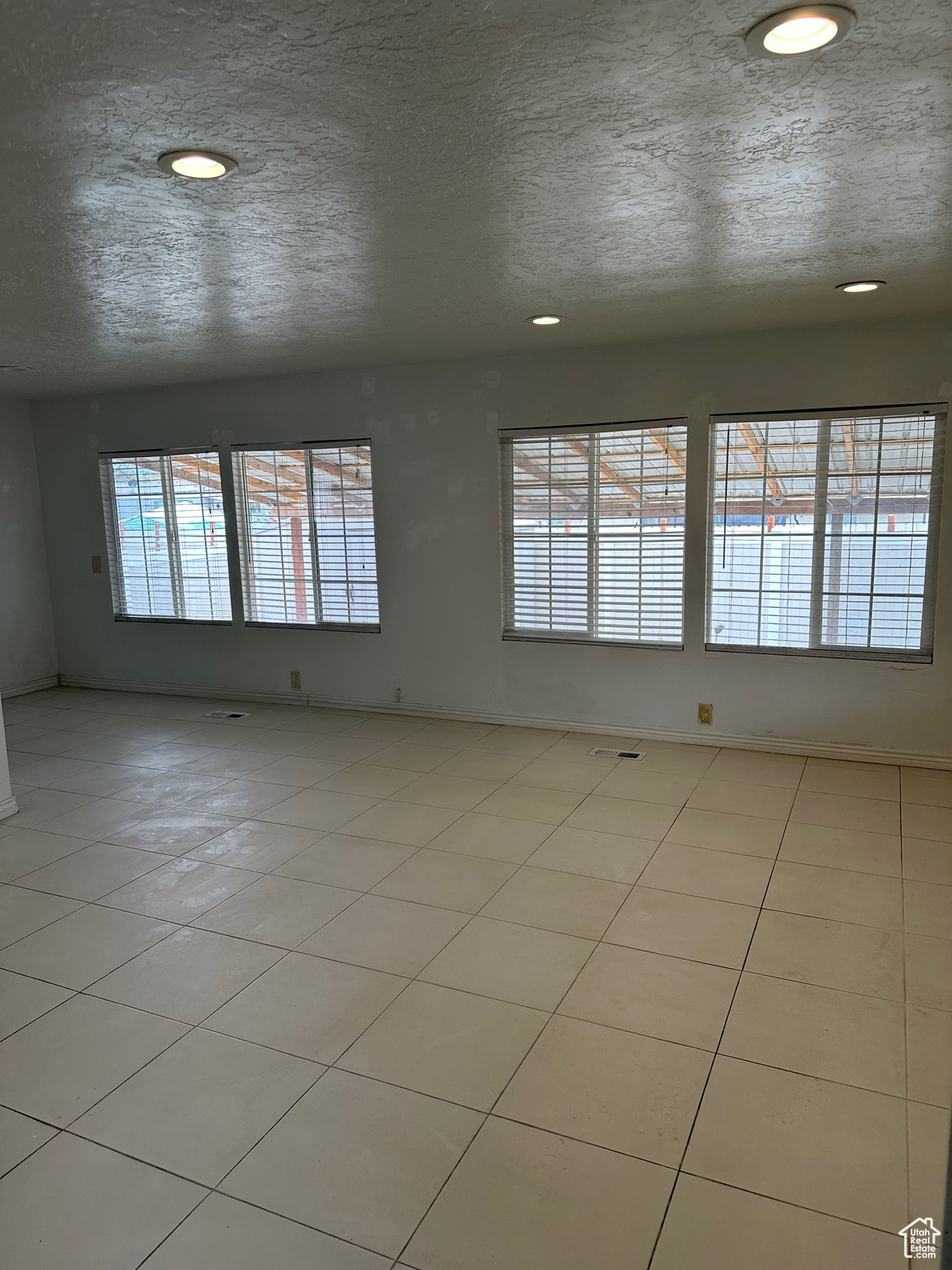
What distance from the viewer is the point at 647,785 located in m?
4.21

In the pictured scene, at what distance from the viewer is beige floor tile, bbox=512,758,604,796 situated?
13.9ft

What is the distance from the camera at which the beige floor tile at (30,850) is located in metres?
3.41

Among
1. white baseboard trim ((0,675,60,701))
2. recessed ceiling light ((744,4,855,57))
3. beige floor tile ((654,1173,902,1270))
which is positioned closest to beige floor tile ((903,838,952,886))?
beige floor tile ((654,1173,902,1270))

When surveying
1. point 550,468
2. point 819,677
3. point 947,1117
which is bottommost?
point 947,1117

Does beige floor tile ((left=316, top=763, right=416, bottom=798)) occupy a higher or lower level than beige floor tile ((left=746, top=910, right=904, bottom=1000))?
higher

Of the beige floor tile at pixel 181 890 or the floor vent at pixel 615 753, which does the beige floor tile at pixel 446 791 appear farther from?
the beige floor tile at pixel 181 890

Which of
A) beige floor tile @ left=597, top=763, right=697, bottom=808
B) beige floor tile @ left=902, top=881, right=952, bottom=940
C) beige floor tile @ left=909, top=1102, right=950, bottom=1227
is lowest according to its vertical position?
beige floor tile @ left=909, top=1102, right=950, bottom=1227

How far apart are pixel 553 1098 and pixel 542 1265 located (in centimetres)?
A: 46

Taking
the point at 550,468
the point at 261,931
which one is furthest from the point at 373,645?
the point at 261,931

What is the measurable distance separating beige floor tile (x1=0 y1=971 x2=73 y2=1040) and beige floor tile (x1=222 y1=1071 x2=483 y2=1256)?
948mm

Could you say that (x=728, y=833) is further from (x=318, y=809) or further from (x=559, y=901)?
(x=318, y=809)

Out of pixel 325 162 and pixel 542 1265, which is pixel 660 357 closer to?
pixel 325 162

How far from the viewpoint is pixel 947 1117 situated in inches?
76.1

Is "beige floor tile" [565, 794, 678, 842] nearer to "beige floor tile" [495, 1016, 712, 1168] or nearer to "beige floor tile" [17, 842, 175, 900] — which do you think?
"beige floor tile" [495, 1016, 712, 1168]
